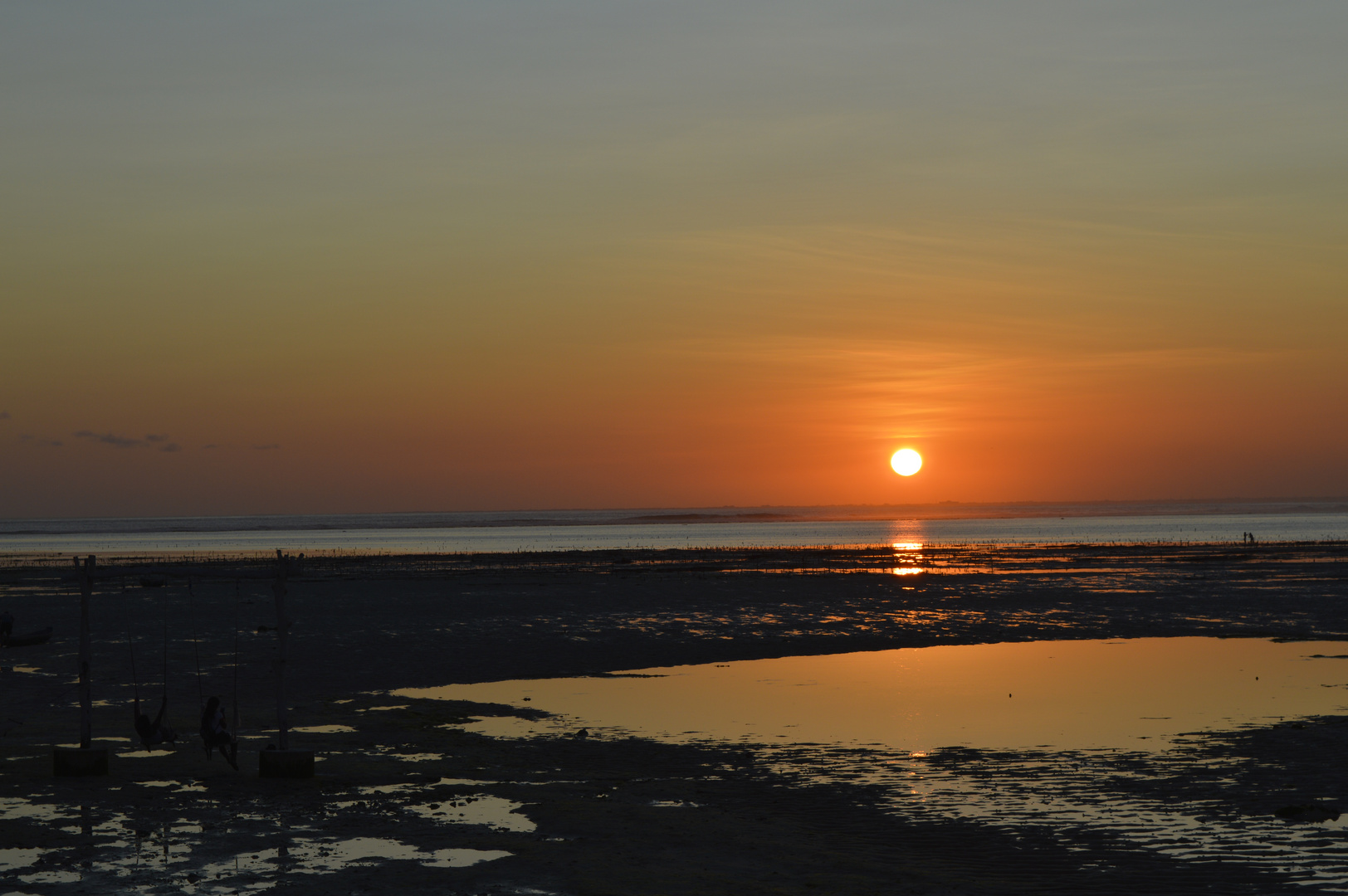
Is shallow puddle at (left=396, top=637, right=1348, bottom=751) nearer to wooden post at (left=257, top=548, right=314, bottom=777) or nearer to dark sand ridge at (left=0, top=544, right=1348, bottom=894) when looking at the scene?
dark sand ridge at (left=0, top=544, right=1348, bottom=894)

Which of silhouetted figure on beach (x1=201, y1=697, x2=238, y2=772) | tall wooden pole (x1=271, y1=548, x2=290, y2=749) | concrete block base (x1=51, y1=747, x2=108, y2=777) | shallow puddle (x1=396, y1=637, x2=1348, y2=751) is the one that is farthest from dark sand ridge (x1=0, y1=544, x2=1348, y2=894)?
shallow puddle (x1=396, y1=637, x2=1348, y2=751)

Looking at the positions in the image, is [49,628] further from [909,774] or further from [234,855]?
[909,774]

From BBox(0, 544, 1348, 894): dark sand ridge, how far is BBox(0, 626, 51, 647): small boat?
84 centimetres

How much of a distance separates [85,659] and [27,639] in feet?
67.2

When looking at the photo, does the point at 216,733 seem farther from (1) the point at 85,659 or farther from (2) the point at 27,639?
(2) the point at 27,639

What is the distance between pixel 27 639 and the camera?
121 ft

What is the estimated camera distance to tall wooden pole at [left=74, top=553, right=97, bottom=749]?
728 inches

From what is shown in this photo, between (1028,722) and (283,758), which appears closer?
(283,758)

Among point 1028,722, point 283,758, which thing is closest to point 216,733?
point 283,758

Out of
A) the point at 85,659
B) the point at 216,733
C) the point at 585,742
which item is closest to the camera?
the point at 216,733

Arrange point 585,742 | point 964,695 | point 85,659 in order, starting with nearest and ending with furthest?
point 85,659
point 585,742
point 964,695

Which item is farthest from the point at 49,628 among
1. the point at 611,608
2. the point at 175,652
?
the point at 611,608

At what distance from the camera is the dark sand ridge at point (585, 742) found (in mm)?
13273

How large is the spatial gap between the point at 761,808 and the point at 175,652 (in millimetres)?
25541
